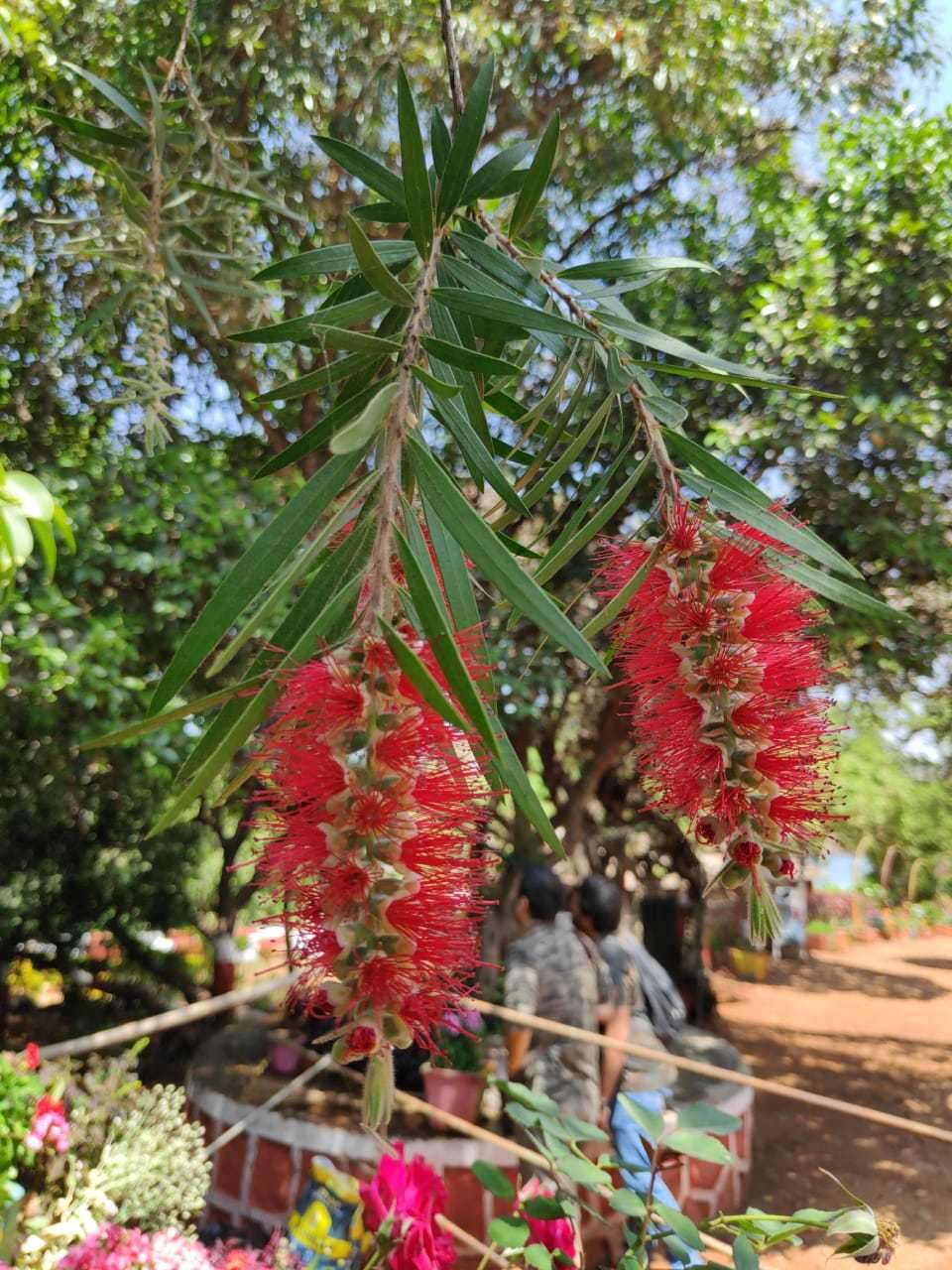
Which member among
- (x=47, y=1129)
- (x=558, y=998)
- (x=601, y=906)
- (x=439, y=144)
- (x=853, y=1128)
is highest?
(x=439, y=144)

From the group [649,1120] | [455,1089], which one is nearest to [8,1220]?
[649,1120]

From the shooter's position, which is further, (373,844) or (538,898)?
(538,898)

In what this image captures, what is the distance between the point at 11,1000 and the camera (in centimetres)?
521

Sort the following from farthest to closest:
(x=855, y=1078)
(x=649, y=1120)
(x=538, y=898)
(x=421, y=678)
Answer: (x=855, y=1078) < (x=538, y=898) < (x=649, y=1120) < (x=421, y=678)

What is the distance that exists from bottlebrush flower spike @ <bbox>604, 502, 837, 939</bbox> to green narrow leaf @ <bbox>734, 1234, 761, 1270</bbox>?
462 mm

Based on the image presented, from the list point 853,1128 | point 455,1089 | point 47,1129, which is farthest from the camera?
point 853,1128

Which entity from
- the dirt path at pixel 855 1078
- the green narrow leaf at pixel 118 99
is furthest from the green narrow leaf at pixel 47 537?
the dirt path at pixel 855 1078

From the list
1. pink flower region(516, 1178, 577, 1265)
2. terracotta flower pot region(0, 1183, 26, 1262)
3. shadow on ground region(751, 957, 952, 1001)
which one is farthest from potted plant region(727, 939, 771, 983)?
pink flower region(516, 1178, 577, 1265)

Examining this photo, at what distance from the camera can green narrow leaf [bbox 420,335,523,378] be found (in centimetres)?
45

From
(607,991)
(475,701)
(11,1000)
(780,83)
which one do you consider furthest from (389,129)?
(11,1000)

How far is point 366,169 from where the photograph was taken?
2.01 feet

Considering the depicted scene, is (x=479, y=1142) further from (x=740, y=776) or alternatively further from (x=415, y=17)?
(x=415, y=17)

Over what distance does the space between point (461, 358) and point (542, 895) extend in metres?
2.64

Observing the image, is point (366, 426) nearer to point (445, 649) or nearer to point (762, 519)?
point (445, 649)
